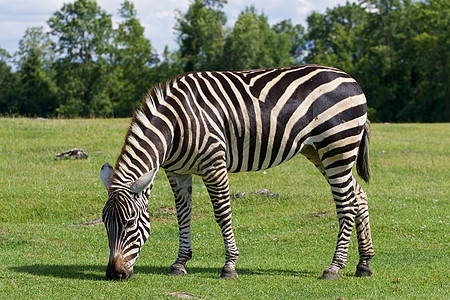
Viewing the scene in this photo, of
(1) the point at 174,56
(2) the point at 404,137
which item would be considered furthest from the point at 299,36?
(2) the point at 404,137

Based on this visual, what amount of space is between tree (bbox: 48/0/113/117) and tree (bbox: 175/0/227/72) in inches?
463

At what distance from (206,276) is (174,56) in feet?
261

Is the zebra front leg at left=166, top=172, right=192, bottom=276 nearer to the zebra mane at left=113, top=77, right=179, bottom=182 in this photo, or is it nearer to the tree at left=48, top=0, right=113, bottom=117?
the zebra mane at left=113, top=77, right=179, bottom=182

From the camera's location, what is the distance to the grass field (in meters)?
7.91

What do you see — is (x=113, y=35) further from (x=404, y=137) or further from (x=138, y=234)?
(x=138, y=234)

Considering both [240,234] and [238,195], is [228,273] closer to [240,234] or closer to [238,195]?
[240,234]

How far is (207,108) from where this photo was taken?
8.54 metres

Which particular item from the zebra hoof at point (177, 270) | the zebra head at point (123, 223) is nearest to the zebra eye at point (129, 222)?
the zebra head at point (123, 223)

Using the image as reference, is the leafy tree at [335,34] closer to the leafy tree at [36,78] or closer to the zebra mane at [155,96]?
the leafy tree at [36,78]

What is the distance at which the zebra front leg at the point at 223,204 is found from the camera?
837cm

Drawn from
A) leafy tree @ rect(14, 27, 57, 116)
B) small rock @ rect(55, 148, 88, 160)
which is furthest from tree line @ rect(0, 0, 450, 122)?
small rock @ rect(55, 148, 88, 160)

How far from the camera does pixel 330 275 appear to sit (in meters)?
8.72

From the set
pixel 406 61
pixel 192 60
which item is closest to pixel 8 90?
pixel 192 60

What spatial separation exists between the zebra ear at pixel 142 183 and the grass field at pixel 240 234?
1.25m
